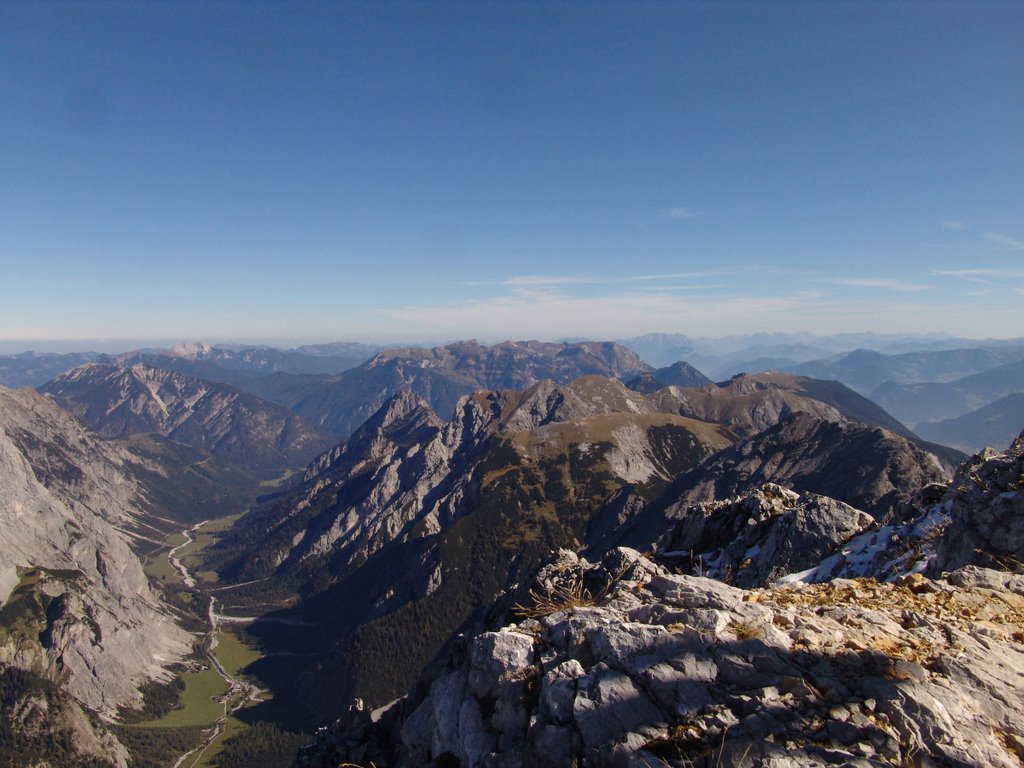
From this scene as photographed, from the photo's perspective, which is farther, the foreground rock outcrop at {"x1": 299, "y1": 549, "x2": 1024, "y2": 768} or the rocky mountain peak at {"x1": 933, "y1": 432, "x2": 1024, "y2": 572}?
the rocky mountain peak at {"x1": 933, "y1": 432, "x2": 1024, "y2": 572}

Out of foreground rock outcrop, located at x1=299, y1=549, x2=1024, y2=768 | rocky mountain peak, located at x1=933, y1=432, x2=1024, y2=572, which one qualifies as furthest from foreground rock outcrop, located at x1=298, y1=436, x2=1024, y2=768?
rocky mountain peak, located at x1=933, y1=432, x2=1024, y2=572

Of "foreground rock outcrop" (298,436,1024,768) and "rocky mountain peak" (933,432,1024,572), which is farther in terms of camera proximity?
"rocky mountain peak" (933,432,1024,572)

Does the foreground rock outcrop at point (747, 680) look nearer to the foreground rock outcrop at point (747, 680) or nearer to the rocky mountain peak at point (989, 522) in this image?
the foreground rock outcrop at point (747, 680)

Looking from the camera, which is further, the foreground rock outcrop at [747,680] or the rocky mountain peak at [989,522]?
the rocky mountain peak at [989,522]

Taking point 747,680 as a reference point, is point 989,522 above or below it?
below

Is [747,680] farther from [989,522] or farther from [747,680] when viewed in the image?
[989,522]

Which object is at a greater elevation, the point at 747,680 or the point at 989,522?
the point at 747,680

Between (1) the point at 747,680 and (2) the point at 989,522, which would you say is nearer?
(1) the point at 747,680

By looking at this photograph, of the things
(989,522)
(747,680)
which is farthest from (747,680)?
(989,522)

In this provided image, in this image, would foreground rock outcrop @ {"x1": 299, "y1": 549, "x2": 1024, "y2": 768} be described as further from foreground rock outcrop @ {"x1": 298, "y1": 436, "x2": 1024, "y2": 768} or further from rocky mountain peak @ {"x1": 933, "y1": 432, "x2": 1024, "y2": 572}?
rocky mountain peak @ {"x1": 933, "y1": 432, "x2": 1024, "y2": 572}

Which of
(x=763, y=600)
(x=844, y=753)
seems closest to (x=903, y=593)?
(x=763, y=600)

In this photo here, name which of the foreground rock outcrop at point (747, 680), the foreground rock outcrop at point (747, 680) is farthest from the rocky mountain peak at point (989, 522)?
the foreground rock outcrop at point (747, 680)
